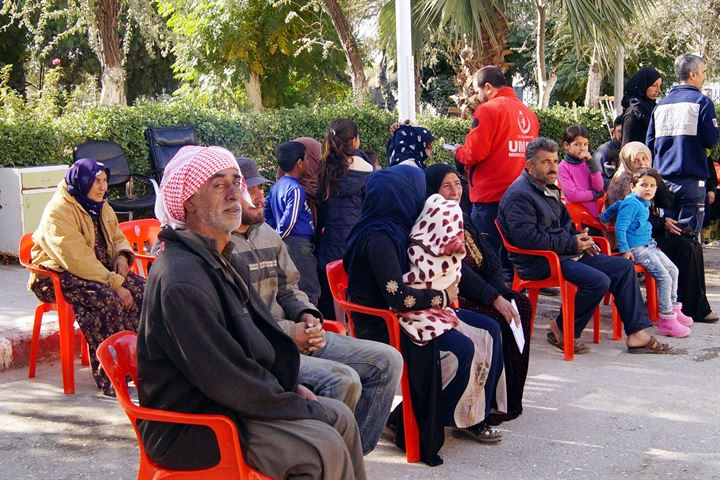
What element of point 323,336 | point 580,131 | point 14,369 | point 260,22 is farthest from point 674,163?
point 260,22

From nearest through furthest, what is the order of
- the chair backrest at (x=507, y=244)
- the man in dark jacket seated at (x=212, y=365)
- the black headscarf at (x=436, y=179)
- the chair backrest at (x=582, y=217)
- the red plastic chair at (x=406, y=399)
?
the man in dark jacket seated at (x=212, y=365) → the red plastic chair at (x=406, y=399) → the black headscarf at (x=436, y=179) → the chair backrest at (x=507, y=244) → the chair backrest at (x=582, y=217)

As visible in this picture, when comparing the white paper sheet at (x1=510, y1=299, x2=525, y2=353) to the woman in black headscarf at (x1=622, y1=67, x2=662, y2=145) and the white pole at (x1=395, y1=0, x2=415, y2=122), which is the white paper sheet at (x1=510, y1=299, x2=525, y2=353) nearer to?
the white pole at (x1=395, y1=0, x2=415, y2=122)

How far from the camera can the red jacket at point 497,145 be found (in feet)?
22.6

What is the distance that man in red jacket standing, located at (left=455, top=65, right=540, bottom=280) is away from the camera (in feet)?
22.6

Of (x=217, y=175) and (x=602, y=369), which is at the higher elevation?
(x=217, y=175)

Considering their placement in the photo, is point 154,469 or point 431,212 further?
point 431,212

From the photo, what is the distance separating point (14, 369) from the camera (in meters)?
5.88

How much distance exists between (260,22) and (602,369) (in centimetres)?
1511

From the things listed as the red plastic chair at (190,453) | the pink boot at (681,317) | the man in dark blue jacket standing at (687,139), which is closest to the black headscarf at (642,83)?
the man in dark blue jacket standing at (687,139)

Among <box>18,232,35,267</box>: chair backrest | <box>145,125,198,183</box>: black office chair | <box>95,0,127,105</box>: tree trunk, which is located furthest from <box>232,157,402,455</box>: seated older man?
<box>95,0,127,105</box>: tree trunk

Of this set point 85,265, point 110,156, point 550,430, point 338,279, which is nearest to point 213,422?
point 338,279

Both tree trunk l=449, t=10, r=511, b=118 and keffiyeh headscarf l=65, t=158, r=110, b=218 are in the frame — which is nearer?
keffiyeh headscarf l=65, t=158, r=110, b=218

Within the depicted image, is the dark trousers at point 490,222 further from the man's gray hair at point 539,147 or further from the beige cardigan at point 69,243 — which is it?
the beige cardigan at point 69,243

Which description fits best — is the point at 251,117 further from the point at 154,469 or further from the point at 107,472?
the point at 154,469
